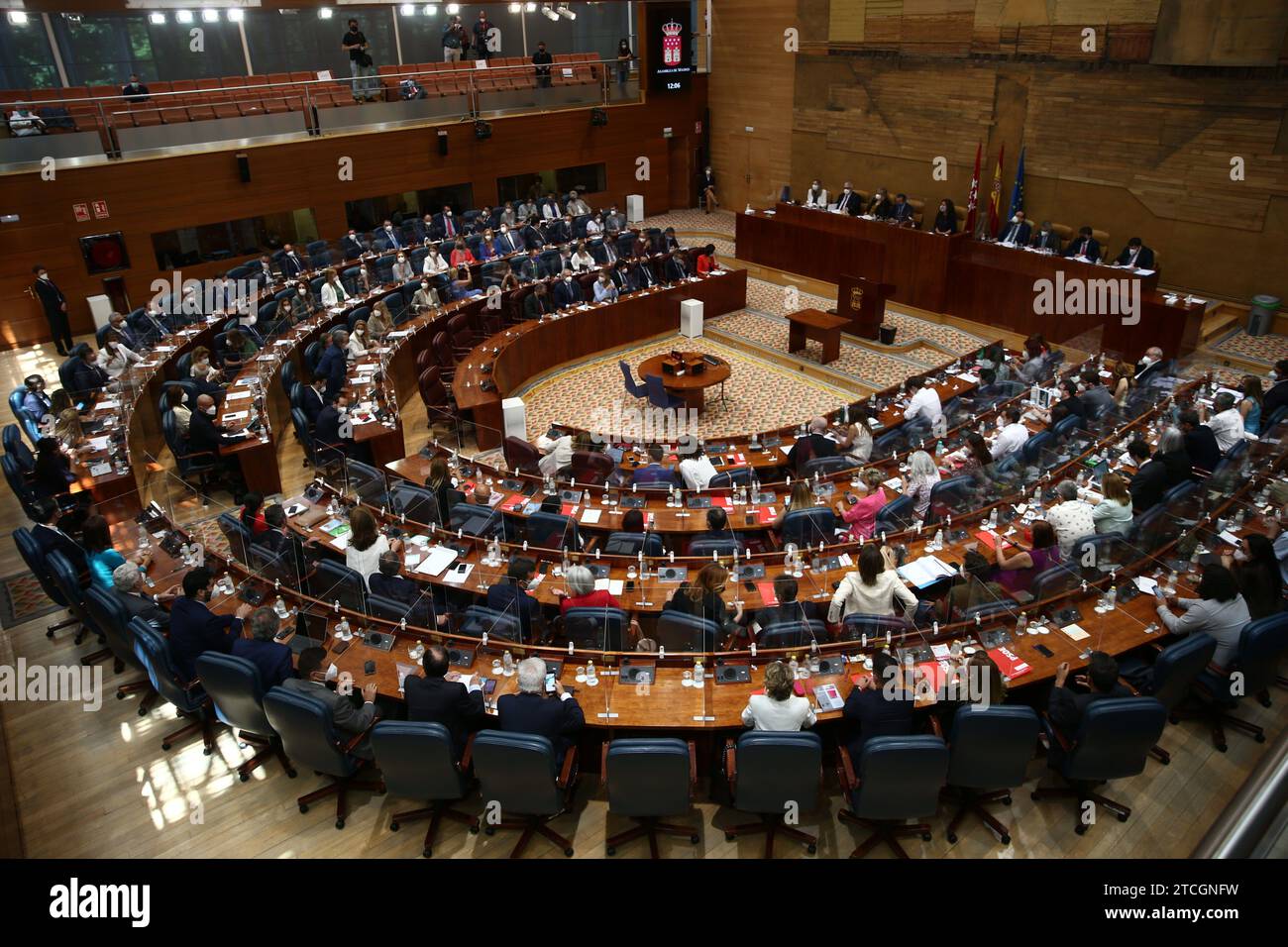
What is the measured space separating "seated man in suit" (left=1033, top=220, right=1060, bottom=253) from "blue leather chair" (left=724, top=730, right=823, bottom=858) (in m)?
14.6

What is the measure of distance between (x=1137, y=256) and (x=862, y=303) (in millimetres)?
4988

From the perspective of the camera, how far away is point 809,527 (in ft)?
27.5

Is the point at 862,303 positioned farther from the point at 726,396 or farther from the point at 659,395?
the point at 659,395

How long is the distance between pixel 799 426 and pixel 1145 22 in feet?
37.3

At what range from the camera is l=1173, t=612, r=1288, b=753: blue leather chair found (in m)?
6.13

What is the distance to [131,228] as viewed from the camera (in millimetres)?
16500

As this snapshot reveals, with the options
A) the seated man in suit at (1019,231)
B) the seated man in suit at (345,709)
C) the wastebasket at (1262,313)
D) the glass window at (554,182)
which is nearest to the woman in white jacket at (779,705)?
the seated man in suit at (345,709)

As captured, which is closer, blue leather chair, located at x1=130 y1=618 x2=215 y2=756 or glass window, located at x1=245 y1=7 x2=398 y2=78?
blue leather chair, located at x1=130 y1=618 x2=215 y2=756

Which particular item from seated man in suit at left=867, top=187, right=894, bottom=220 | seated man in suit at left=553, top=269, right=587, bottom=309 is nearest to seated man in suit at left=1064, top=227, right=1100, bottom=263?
seated man in suit at left=867, top=187, right=894, bottom=220

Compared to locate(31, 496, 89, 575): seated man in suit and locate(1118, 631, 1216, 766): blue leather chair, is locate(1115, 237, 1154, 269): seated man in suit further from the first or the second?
locate(31, 496, 89, 575): seated man in suit

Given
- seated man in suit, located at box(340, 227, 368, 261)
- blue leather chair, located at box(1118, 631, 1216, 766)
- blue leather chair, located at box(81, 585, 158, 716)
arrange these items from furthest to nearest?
1. seated man in suit, located at box(340, 227, 368, 261)
2. blue leather chair, located at box(81, 585, 158, 716)
3. blue leather chair, located at box(1118, 631, 1216, 766)

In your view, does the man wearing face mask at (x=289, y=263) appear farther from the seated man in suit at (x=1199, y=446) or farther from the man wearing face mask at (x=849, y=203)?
the seated man in suit at (x=1199, y=446)

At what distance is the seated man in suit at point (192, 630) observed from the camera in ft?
21.3

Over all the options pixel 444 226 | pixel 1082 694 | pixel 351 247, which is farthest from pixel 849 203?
pixel 1082 694
